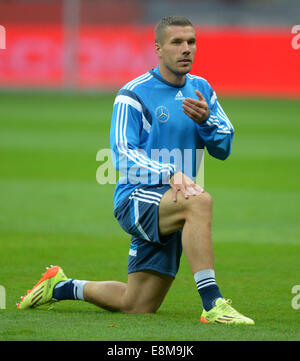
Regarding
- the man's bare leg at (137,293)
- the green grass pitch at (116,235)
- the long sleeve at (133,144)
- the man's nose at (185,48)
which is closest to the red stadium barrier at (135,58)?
the green grass pitch at (116,235)

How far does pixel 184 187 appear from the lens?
17.2ft

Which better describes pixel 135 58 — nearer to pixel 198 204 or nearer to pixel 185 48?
pixel 185 48

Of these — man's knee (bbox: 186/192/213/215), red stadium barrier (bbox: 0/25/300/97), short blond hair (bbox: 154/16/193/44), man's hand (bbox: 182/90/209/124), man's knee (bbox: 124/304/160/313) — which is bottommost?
man's knee (bbox: 124/304/160/313)

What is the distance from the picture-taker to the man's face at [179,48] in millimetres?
5727

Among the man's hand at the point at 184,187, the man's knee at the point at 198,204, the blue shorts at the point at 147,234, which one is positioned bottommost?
the blue shorts at the point at 147,234

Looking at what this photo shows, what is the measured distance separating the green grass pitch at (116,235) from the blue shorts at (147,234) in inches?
14.8

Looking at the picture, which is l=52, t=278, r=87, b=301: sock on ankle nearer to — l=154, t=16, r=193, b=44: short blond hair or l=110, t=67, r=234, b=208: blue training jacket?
l=110, t=67, r=234, b=208: blue training jacket

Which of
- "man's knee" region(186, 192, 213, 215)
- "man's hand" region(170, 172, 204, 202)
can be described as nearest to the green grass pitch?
"man's knee" region(186, 192, 213, 215)

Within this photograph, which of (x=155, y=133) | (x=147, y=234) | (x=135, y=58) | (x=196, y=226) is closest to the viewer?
(x=196, y=226)

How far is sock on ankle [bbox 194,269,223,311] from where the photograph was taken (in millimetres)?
5195

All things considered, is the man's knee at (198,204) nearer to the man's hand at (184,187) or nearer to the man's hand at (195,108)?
the man's hand at (184,187)

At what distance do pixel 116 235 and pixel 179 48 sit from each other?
4.08 m

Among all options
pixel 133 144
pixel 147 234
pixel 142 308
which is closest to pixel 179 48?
pixel 133 144

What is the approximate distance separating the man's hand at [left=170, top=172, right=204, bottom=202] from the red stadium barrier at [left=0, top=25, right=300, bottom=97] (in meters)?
24.3
